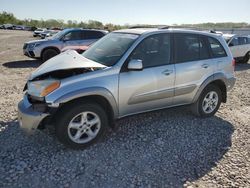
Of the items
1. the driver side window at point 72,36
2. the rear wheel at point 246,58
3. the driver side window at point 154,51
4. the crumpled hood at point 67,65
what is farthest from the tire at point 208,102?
the rear wheel at point 246,58

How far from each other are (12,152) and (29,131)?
0.43 m

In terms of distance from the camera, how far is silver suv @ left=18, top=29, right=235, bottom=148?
3408 millimetres

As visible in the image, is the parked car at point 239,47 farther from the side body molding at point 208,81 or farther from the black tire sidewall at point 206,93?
the side body molding at point 208,81

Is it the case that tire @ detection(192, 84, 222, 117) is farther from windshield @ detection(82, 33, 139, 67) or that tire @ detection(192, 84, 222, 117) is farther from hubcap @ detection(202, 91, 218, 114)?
windshield @ detection(82, 33, 139, 67)

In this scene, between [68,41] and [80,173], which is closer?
[80,173]

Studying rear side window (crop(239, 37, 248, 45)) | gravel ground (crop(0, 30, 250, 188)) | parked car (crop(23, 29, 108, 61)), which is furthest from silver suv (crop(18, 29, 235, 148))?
rear side window (crop(239, 37, 248, 45))

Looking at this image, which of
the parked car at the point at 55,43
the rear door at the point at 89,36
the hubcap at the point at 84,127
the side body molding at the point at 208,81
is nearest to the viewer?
the hubcap at the point at 84,127

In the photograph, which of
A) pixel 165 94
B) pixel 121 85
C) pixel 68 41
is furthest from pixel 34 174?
pixel 68 41

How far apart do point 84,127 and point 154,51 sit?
167 cm

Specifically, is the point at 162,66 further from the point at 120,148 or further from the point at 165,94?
the point at 120,148

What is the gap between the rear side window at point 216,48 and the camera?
4.81 m

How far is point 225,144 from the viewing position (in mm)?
4070

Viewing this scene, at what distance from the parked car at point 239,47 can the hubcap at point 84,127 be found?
11039 mm

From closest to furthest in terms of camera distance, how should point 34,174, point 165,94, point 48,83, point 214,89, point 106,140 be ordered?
point 34,174, point 48,83, point 106,140, point 165,94, point 214,89
